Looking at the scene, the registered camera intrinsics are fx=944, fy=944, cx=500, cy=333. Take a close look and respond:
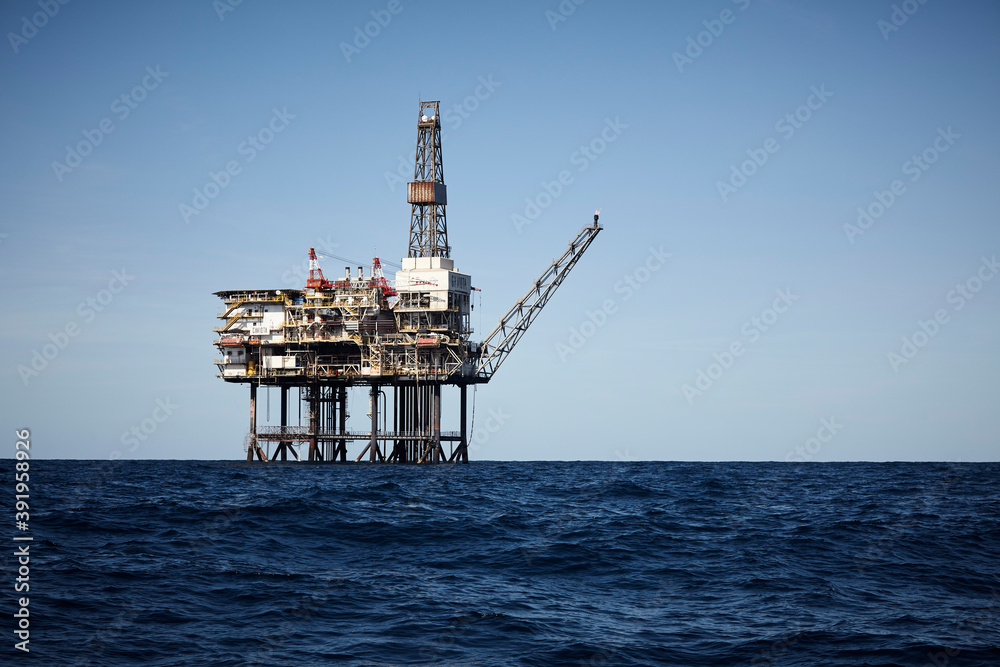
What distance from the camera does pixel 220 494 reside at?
38.6 m

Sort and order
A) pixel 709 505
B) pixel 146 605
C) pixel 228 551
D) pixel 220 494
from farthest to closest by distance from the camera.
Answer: pixel 220 494 < pixel 709 505 < pixel 228 551 < pixel 146 605

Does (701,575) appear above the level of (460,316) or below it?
below

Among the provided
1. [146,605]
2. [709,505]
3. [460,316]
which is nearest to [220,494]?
[709,505]

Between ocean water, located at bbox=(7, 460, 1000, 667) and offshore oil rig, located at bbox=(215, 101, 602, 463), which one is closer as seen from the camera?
ocean water, located at bbox=(7, 460, 1000, 667)

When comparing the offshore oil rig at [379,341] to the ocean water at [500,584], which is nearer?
the ocean water at [500,584]

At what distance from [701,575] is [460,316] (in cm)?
5322

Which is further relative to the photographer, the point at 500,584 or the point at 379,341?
the point at 379,341

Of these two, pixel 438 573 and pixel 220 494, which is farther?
pixel 220 494

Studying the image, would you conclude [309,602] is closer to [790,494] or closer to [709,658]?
[709,658]

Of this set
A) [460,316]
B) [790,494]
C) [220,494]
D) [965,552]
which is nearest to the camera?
[965,552]

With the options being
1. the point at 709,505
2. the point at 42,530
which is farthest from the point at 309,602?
the point at 709,505

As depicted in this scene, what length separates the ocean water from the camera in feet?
49.8

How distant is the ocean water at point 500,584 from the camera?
49.8ft

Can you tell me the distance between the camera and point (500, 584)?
20.0 m
